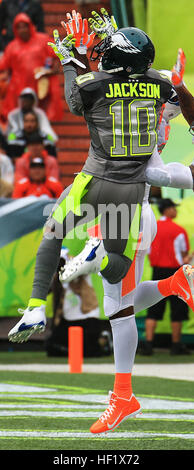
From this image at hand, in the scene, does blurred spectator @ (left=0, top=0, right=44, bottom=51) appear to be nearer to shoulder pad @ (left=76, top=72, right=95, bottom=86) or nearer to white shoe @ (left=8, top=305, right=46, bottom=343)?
shoulder pad @ (left=76, top=72, right=95, bottom=86)

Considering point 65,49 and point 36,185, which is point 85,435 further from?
point 36,185

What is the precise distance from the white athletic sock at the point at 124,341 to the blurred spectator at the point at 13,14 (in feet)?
27.5

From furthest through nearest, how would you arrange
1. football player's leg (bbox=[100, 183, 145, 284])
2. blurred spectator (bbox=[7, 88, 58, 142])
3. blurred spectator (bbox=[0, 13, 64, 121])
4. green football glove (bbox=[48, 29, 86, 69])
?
blurred spectator (bbox=[0, 13, 64, 121])
blurred spectator (bbox=[7, 88, 58, 142])
green football glove (bbox=[48, 29, 86, 69])
football player's leg (bbox=[100, 183, 145, 284])

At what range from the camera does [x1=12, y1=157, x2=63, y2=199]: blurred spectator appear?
11.2 meters

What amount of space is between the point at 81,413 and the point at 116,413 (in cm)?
130

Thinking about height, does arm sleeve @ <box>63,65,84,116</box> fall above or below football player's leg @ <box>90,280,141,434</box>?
above

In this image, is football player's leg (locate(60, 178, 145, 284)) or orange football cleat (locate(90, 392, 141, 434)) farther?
orange football cleat (locate(90, 392, 141, 434))

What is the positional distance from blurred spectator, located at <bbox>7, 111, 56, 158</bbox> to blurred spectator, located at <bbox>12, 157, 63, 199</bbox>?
0.93 metres

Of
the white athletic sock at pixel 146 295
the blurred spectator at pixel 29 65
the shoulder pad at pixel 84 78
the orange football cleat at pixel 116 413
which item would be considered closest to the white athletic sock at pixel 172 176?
the shoulder pad at pixel 84 78

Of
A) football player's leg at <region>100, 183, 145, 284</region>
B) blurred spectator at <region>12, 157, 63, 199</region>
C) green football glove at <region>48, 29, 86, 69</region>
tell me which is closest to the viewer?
football player's leg at <region>100, 183, 145, 284</region>

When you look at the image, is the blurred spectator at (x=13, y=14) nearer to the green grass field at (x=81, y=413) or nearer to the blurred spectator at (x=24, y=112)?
the blurred spectator at (x=24, y=112)

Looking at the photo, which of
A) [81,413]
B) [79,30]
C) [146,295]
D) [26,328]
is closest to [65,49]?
[79,30]

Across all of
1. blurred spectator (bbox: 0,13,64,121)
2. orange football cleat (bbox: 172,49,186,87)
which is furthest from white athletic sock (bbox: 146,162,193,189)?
blurred spectator (bbox: 0,13,64,121)
